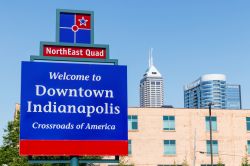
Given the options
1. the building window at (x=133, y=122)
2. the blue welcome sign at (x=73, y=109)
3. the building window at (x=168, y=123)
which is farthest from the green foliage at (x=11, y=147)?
the blue welcome sign at (x=73, y=109)

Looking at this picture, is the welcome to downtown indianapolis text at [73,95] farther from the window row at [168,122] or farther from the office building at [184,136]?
the window row at [168,122]

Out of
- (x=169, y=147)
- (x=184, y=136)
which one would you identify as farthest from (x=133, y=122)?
(x=184, y=136)

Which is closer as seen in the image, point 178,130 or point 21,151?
point 21,151

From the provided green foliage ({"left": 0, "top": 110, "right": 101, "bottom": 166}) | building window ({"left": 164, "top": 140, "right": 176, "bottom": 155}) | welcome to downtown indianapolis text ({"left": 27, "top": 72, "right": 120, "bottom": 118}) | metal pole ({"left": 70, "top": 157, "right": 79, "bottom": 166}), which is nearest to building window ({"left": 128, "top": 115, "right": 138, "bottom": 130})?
building window ({"left": 164, "top": 140, "right": 176, "bottom": 155})

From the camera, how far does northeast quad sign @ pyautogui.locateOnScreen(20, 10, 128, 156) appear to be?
56.8 ft

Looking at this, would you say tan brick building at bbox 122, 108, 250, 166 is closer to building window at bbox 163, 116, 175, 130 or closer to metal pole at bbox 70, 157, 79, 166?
building window at bbox 163, 116, 175, 130

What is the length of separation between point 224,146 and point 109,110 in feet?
209

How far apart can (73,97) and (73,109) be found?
0.40 m

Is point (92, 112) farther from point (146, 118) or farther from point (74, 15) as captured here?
point (146, 118)

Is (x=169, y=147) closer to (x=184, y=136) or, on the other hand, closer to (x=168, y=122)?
(x=184, y=136)

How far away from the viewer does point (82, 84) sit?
17.8m

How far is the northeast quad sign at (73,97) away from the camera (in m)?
17.3

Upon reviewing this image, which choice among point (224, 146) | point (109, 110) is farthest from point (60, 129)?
point (224, 146)

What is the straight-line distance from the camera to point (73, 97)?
58.0 feet
